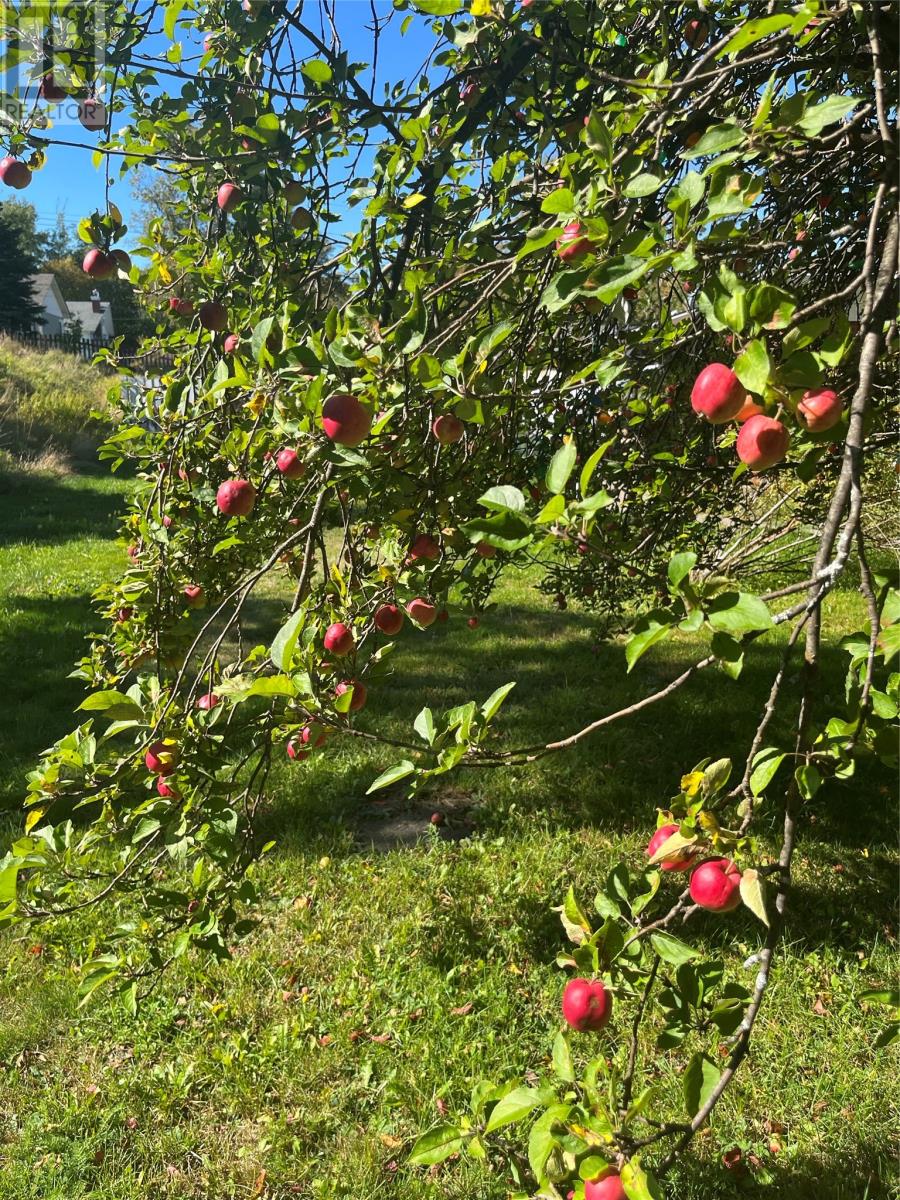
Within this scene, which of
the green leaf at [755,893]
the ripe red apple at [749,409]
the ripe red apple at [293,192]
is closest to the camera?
the green leaf at [755,893]

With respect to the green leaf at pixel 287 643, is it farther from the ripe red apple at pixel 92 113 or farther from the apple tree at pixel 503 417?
the ripe red apple at pixel 92 113

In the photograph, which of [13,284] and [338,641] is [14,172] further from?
[13,284]

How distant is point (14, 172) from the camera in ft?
6.84

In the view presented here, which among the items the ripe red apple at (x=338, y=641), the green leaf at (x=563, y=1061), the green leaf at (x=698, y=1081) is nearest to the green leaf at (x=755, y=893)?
the green leaf at (x=698, y=1081)

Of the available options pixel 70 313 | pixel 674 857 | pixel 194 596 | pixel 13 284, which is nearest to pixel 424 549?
pixel 194 596

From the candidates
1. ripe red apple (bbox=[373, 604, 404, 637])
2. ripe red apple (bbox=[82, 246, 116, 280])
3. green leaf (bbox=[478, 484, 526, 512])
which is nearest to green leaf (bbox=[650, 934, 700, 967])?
green leaf (bbox=[478, 484, 526, 512])

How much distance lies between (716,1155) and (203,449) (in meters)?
2.24

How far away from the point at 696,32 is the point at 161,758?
2154 mm

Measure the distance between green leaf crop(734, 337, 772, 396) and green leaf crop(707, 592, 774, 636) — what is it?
8.8 inches

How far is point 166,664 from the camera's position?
2.10 m

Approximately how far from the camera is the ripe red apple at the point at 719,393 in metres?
1.04

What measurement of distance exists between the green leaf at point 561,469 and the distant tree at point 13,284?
2893 centimetres

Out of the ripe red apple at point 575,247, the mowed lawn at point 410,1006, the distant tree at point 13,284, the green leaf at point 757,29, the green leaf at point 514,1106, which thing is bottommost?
the mowed lawn at point 410,1006

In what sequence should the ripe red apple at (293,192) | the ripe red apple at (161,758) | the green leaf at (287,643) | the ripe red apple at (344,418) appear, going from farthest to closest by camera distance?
the ripe red apple at (293,192)
the ripe red apple at (161,758)
the ripe red apple at (344,418)
the green leaf at (287,643)
